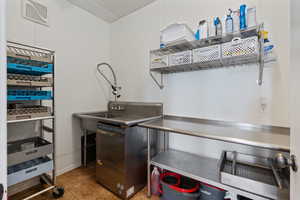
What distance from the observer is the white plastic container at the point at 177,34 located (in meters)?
1.38

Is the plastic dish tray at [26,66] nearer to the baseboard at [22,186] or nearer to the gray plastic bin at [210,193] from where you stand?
the baseboard at [22,186]

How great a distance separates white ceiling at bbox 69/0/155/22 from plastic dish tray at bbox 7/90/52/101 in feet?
5.06

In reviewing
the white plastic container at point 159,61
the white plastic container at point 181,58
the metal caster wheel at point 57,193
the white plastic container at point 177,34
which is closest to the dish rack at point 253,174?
the white plastic container at point 181,58

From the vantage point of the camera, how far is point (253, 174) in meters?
1.12

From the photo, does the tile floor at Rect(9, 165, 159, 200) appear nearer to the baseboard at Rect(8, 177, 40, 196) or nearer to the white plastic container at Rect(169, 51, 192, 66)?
the baseboard at Rect(8, 177, 40, 196)

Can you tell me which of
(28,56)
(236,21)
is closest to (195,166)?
(236,21)

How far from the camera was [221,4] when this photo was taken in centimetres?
146

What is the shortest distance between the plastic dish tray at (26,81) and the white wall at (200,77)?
117cm

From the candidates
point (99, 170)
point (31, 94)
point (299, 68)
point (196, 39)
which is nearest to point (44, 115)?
point (31, 94)

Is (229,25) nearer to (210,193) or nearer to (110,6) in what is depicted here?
(210,193)

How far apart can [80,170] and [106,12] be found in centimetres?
258

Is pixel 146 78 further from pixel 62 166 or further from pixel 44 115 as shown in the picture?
pixel 62 166

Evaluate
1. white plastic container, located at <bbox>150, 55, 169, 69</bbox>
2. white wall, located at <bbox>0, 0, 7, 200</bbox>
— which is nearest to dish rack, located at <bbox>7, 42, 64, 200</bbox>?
white wall, located at <bbox>0, 0, 7, 200</bbox>

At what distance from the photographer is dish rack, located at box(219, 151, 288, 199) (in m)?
0.93
